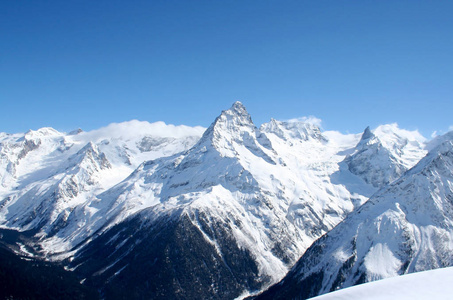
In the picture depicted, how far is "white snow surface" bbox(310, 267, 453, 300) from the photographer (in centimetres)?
1802

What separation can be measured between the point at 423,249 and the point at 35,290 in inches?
7713

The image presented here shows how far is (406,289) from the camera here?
19.0m

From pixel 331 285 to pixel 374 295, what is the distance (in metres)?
184

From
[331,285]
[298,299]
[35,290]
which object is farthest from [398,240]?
[35,290]

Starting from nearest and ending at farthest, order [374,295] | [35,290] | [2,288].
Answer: [374,295] → [2,288] → [35,290]

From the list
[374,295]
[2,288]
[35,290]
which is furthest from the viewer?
[35,290]

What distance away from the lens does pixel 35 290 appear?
197250 millimetres

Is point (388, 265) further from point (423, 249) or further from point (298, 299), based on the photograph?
point (298, 299)

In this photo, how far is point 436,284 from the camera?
63.5 feet

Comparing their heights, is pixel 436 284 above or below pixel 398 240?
above

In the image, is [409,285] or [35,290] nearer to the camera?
[409,285]

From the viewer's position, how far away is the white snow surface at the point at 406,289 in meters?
18.0

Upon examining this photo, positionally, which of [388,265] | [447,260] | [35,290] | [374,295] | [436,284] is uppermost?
[35,290]

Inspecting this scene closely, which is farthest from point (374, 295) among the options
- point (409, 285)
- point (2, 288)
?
point (2, 288)
